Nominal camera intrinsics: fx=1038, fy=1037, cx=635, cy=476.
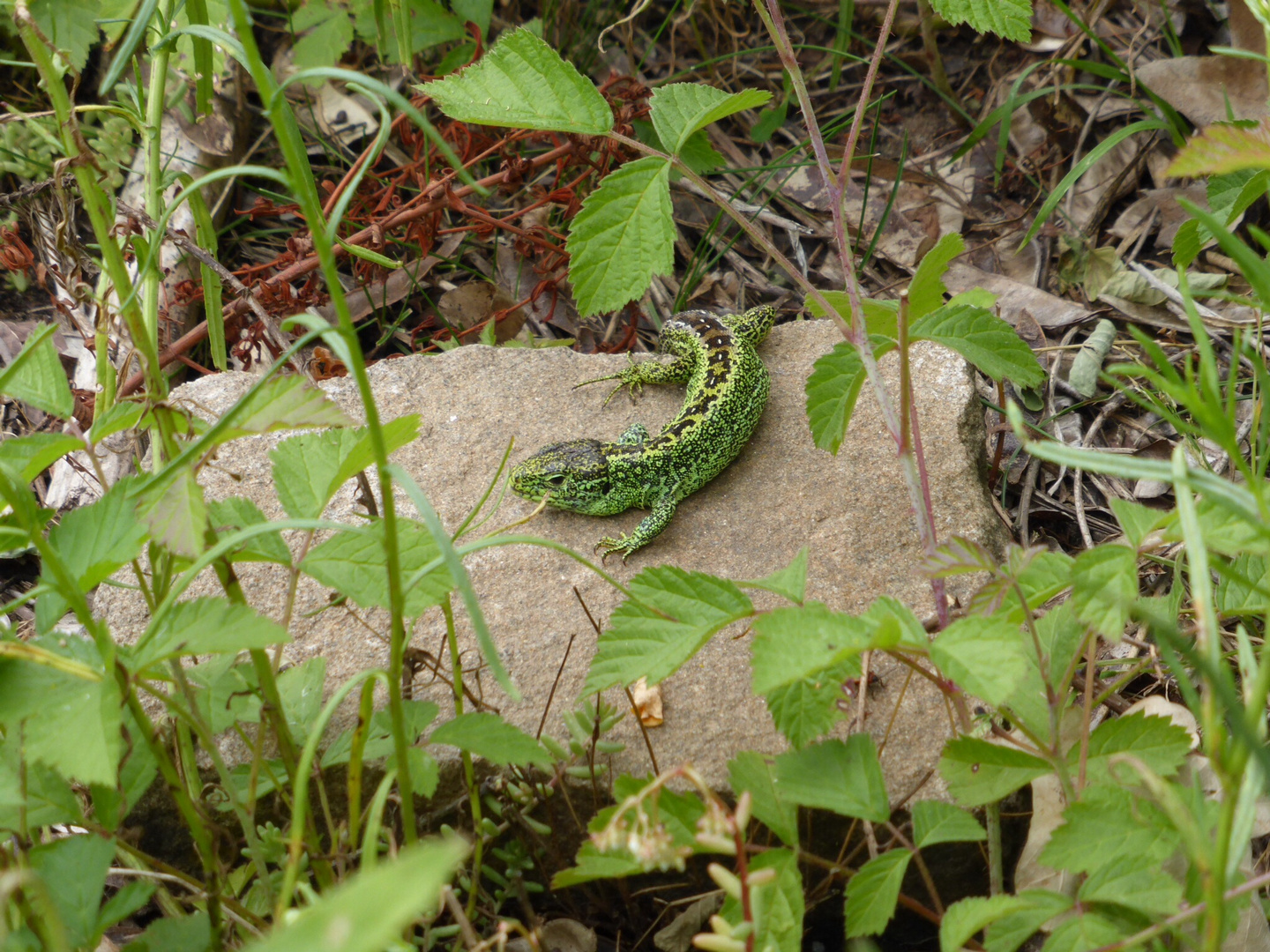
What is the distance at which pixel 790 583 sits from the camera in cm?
232

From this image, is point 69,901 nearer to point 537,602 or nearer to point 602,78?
point 537,602

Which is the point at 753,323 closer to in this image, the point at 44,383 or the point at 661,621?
the point at 661,621

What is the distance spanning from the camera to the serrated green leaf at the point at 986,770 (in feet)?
7.30

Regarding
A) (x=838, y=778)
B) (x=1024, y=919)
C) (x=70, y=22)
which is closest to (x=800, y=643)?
(x=838, y=778)

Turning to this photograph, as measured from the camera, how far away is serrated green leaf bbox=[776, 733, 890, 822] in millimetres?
2188

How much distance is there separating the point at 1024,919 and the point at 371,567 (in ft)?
5.04

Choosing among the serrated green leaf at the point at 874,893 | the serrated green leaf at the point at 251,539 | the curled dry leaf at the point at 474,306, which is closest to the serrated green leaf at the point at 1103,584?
the serrated green leaf at the point at 874,893

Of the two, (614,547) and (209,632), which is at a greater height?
(209,632)

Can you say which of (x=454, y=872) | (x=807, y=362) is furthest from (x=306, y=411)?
(x=807, y=362)

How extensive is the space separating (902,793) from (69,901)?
6.62 ft

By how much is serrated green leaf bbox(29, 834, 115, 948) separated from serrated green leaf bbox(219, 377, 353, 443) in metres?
0.86

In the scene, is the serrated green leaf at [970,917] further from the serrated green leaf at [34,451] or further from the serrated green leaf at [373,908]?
the serrated green leaf at [34,451]

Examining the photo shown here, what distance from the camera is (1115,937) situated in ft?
6.45

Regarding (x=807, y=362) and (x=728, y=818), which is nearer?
(x=728, y=818)
